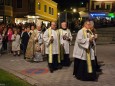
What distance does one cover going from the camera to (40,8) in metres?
65.7

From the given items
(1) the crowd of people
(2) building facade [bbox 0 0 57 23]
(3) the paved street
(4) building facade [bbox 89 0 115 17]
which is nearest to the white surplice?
(1) the crowd of people

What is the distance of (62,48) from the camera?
608 inches

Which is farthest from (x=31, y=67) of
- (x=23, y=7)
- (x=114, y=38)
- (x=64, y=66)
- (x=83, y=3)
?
(x=83, y=3)

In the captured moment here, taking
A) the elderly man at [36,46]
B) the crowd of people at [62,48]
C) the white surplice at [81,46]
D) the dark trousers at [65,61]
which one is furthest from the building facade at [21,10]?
the white surplice at [81,46]

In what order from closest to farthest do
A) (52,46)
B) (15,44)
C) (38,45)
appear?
(52,46) < (38,45) < (15,44)

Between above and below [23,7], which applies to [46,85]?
below

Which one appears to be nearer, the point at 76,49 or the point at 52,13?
the point at 76,49

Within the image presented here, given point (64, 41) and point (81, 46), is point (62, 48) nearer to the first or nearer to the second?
point (64, 41)

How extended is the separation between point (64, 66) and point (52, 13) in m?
60.7

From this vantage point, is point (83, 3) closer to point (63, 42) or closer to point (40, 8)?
point (40, 8)

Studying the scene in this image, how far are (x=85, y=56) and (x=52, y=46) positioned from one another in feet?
7.19

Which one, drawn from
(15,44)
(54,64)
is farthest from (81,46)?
(15,44)

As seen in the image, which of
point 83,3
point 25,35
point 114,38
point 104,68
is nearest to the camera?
point 104,68

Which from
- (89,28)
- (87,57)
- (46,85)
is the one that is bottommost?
(46,85)
